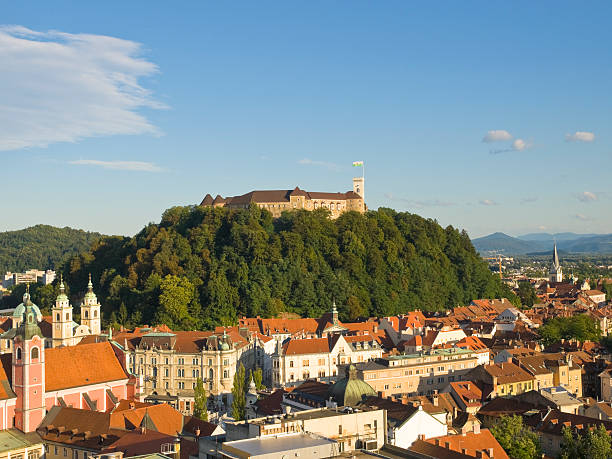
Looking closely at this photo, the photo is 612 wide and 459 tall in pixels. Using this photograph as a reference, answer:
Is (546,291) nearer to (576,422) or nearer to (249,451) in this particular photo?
(576,422)

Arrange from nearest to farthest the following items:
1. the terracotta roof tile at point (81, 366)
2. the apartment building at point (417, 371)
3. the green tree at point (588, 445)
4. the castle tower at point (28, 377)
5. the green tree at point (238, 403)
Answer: the green tree at point (588, 445) < the castle tower at point (28, 377) < the terracotta roof tile at point (81, 366) < the green tree at point (238, 403) < the apartment building at point (417, 371)

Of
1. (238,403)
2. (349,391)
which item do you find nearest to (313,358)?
(238,403)

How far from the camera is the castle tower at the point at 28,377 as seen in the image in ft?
156

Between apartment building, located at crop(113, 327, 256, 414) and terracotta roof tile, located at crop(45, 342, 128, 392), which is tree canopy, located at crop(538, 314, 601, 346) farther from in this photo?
terracotta roof tile, located at crop(45, 342, 128, 392)

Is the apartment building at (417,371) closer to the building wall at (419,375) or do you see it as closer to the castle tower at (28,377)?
the building wall at (419,375)

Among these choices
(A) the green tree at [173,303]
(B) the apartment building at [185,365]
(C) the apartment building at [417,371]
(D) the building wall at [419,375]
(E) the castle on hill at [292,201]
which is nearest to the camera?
(D) the building wall at [419,375]

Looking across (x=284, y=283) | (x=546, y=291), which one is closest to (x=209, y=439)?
(x=284, y=283)

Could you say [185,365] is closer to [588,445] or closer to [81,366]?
[81,366]

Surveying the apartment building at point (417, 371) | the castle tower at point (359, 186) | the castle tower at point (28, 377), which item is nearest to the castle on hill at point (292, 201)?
the castle tower at point (359, 186)

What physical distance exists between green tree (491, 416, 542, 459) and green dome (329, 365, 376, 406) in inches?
340

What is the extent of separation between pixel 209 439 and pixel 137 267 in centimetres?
7588

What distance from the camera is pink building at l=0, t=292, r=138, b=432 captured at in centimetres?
4753

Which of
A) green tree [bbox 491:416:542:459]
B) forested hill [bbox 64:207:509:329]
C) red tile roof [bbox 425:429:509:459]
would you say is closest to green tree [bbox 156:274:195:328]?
forested hill [bbox 64:207:509:329]

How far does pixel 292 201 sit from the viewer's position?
12475 cm
